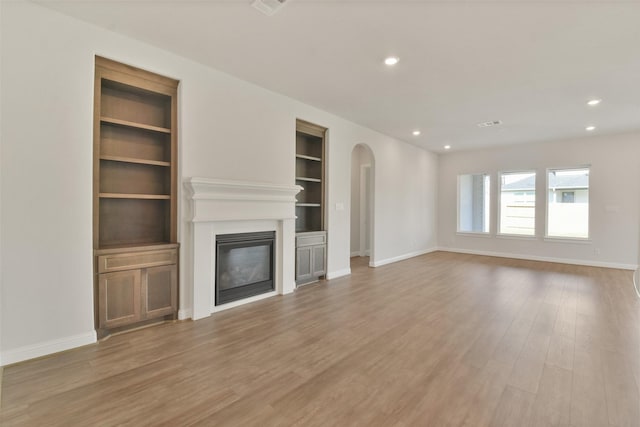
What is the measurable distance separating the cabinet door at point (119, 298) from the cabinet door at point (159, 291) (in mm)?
75

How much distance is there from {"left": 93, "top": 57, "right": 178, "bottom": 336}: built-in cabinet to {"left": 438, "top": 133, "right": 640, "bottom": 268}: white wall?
25.7ft

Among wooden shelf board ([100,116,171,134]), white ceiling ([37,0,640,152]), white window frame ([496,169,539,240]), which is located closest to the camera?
white ceiling ([37,0,640,152])

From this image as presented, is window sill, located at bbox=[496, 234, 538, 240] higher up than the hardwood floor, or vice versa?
A: window sill, located at bbox=[496, 234, 538, 240]

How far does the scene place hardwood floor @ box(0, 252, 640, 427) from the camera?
179cm

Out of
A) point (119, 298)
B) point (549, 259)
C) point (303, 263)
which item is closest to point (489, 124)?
point (549, 259)

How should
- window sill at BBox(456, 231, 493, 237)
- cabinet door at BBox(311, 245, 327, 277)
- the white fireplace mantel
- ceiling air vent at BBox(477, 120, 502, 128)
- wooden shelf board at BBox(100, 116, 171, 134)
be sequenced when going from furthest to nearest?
window sill at BBox(456, 231, 493, 237), ceiling air vent at BBox(477, 120, 502, 128), cabinet door at BBox(311, 245, 327, 277), the white fireplace mantel, wooden shelf board at BBox(100, 116, 171, 134)

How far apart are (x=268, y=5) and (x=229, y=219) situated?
2.24 meters

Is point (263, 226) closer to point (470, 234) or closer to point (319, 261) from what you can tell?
point (319, 261)

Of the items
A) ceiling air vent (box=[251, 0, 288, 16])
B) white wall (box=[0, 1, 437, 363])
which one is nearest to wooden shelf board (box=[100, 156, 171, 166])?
white wall (box=[0, 1, 437, 363])

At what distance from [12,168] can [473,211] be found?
922 cm

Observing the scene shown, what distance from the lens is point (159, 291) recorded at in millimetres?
3113

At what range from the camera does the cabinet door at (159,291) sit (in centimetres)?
301

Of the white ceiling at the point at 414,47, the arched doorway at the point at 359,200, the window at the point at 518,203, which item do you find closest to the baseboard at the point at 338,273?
the arched doorway at the point at 359,200

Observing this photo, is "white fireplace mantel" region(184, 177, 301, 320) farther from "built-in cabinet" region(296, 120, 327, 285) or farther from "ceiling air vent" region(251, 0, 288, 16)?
"ceiling air vent" region(251, 0, 288, 16)
